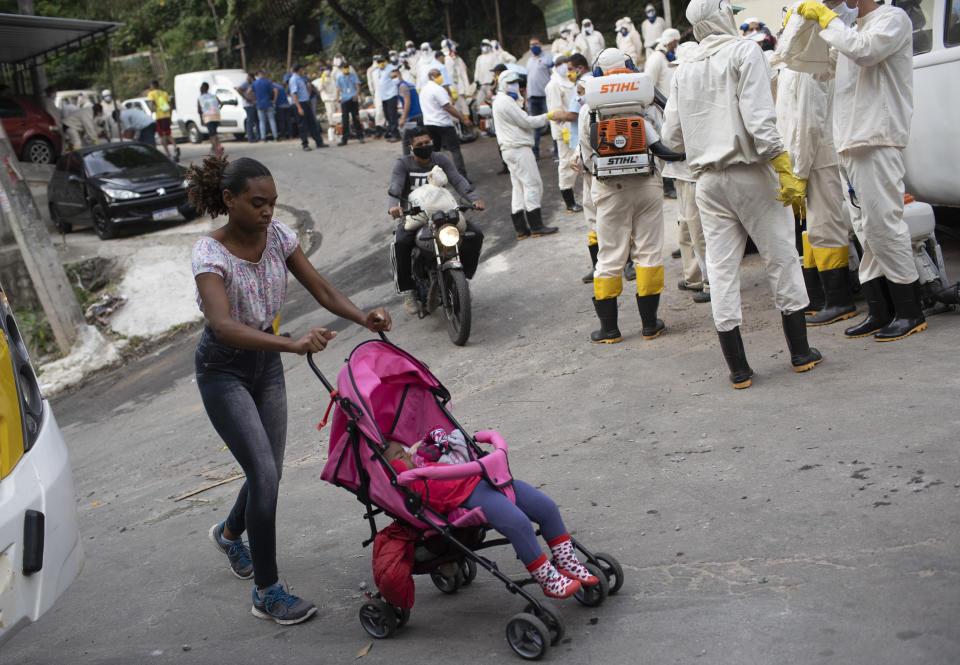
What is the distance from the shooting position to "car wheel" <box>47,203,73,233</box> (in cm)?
1891

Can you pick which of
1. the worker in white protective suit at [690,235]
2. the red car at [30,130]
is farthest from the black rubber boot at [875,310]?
the red car at [30,130]

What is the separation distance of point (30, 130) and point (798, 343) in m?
22.5

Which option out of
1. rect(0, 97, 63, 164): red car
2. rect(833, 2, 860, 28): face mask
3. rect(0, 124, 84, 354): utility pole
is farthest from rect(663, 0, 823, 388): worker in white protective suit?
rect(0, 97, 63, 164): red car

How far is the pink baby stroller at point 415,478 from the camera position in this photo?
Result: 3771 millimetres

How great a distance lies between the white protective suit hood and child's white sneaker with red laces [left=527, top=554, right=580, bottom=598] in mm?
3730

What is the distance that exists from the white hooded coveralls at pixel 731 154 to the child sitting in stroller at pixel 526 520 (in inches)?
112

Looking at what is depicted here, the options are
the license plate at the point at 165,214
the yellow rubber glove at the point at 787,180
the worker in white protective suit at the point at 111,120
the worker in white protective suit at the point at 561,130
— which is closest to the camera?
the yellow rubber glove at the point at 787,180

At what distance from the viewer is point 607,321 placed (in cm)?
798

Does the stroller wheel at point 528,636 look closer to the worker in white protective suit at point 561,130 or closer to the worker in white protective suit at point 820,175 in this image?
the worker in white protective suit at point 820,175

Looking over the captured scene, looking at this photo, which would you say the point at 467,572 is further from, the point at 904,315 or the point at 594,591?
the point at 904,315

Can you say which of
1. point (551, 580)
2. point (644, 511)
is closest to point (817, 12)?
point (644, 511)

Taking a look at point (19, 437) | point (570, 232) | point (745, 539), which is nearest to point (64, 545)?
point (19, 437)

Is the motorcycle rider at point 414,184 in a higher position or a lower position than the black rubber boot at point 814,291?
higher

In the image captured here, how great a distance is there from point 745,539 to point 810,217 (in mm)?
3918
